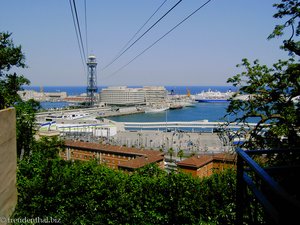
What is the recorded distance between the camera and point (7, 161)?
381 centimetres

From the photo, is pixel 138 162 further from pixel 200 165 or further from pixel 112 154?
pixel 112 154

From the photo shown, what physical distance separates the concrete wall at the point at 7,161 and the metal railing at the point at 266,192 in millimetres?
3307

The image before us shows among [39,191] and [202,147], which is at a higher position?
[39,191]

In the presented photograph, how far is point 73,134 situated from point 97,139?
14.1 feet

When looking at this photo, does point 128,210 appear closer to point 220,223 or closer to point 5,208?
point 220,223

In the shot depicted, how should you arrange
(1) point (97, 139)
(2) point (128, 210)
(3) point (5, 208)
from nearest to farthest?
(3) point (5, 208) < (2) point (128, 210) < (1) point (97, 139)

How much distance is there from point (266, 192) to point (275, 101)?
4134mm

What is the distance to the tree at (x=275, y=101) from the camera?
3930 millimetres

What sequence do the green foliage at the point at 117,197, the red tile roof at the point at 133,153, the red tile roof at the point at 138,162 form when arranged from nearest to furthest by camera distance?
the green foliage at the point at 117,197, the red tile roof at the point at 138,162, the red tile roof at the point at 133,153

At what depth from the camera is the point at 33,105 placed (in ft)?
32.6

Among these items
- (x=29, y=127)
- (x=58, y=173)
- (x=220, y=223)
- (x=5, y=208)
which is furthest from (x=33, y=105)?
(x=220, y=223)

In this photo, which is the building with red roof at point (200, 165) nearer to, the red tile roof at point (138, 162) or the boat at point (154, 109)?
the red tile roof at point (138, 162)

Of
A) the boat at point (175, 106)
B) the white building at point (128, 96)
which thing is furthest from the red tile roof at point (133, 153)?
the white building at point (128, 96)

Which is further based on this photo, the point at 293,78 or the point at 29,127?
the point at 29,127
